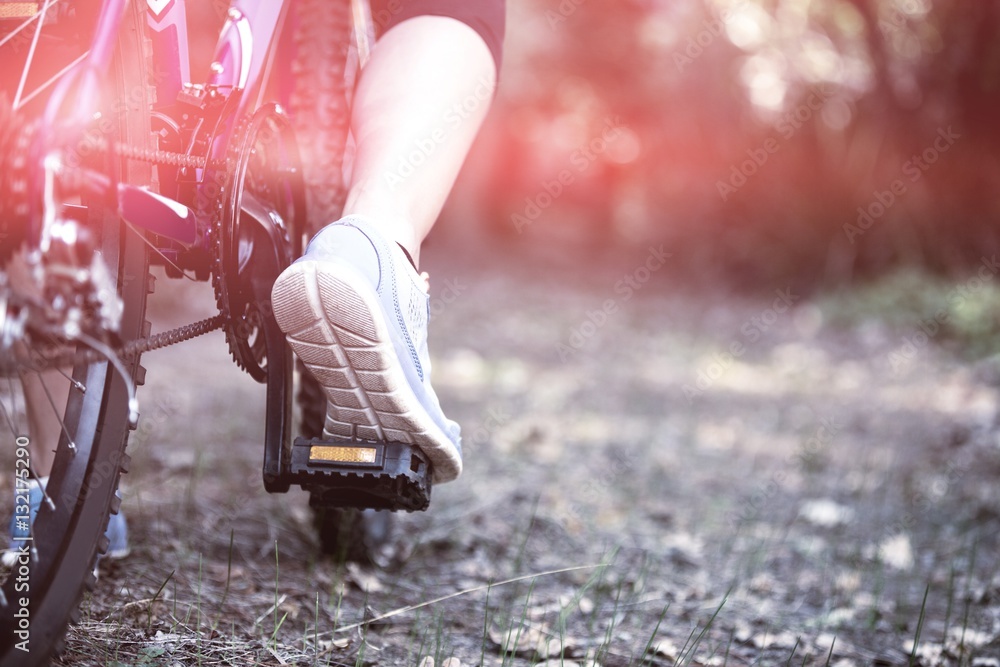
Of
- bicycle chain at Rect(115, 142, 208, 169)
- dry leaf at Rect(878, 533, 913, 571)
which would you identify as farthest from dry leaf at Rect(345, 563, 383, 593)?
dry leaf at Rect(878, 533, 913, 571)

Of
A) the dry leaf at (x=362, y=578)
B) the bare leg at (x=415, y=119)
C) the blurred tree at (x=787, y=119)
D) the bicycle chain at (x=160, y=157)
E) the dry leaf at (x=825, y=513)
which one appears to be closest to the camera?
the bicycle chain at (x=160, y=157)

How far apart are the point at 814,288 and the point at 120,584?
5.99 meters

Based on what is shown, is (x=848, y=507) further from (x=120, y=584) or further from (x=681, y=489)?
(x=120, y=584)

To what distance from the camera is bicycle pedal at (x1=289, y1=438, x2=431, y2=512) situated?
1.03m

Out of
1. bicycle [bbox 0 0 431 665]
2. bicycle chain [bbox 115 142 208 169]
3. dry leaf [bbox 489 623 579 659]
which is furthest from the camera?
dry leaf [bbox 489 623 579 659]

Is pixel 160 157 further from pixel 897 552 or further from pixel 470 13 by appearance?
pixel 897 552

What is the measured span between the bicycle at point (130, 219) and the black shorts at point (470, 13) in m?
0.10

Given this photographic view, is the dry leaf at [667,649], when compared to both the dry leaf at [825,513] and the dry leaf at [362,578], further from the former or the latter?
the dry leaf at [825,513]

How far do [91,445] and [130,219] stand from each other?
0.78ft

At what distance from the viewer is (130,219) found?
0.89 m

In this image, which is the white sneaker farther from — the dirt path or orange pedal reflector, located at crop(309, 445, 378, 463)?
the dirt path

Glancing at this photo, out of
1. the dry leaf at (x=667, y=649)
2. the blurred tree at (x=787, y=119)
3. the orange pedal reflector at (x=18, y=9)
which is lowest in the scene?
the dry leaf at (x=667, y=649)

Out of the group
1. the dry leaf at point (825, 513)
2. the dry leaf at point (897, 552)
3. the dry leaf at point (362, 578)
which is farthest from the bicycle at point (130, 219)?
the dry leaf at point (825, 513)

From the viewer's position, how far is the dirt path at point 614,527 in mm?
1239
